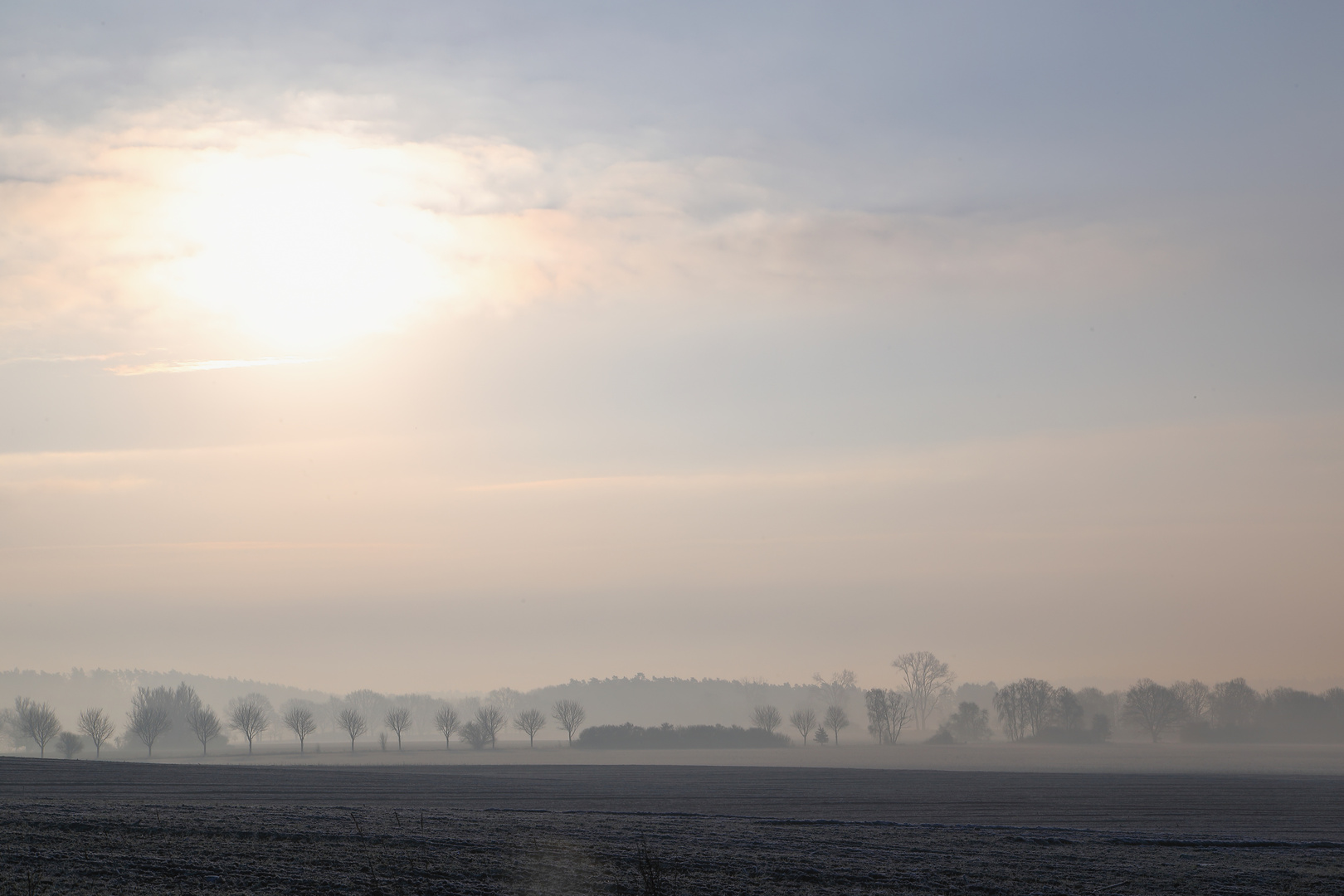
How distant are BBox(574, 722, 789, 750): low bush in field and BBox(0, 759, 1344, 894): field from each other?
125307 millimetres

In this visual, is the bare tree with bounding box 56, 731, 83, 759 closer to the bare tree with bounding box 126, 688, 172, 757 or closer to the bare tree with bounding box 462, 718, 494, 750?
the bare tree with bounding box 126, 688, 172, 757

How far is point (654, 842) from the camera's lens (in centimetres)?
3081

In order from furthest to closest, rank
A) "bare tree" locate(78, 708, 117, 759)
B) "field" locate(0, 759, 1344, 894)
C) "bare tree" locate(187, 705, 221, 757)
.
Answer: "bare tree" locate(187, 705, 221, 757) < "bare tree" locate(78, 708, 117, 759) < "field" locate(0, 759, 1344, 894)

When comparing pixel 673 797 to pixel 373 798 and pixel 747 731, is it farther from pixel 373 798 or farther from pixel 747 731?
pixel 747 731

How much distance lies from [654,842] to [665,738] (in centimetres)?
15947

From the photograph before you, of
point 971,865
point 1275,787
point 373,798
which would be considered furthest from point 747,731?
point 971,865

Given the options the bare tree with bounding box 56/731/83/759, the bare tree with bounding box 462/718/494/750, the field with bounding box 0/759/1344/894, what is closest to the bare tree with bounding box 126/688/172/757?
the bare tree with bounding box 56/731/83/759

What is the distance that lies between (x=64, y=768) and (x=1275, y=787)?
90.8 meters

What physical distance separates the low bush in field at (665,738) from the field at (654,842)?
12531cm

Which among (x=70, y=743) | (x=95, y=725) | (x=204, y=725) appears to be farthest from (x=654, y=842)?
(x=70, y=743)

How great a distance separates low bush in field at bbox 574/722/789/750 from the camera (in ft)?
601

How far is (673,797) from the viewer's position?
58719 millimetres

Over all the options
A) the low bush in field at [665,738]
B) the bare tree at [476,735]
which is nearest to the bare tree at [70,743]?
the bare tree at [476,735]

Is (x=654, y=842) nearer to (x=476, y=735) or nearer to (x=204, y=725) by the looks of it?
(x=476, y=735)
